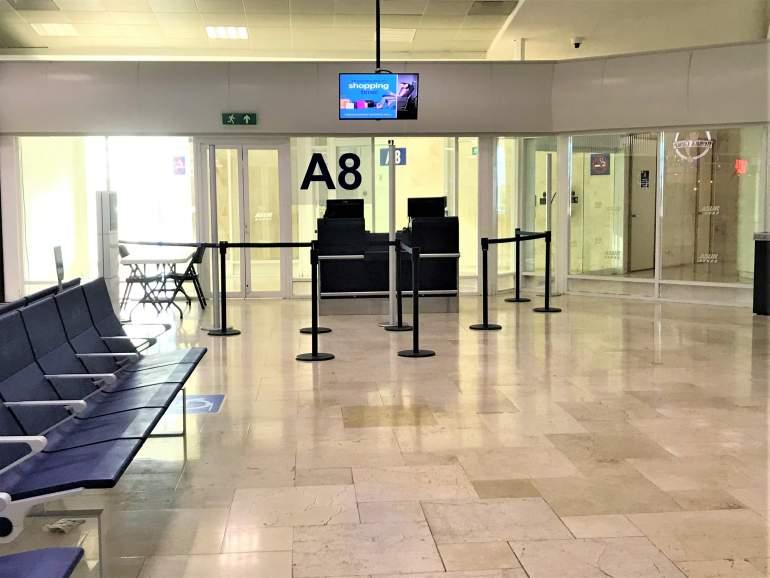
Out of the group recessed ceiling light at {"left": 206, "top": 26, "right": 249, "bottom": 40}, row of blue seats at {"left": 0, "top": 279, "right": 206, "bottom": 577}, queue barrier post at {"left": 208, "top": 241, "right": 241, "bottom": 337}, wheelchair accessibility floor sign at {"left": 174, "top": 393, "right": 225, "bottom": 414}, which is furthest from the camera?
recessed ceiling light at {"left": 206, "top": 26, "right": 249, "bottom": 40}

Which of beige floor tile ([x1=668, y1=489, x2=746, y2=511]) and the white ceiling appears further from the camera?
the white ceiling

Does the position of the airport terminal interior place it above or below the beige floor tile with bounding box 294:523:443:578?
above

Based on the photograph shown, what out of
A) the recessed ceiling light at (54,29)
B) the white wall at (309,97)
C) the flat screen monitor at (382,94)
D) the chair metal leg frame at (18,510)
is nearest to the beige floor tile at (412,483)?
the chair metal leg frame at (18,510)

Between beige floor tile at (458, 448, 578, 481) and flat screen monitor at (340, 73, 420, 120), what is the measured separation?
7.28 meters

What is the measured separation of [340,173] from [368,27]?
2.19 meters

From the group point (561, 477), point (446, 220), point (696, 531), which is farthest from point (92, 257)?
point (696, 531)

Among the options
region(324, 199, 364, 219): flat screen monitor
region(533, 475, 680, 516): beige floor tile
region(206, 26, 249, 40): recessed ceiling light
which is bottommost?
region(533, 475, 680, 516): beige floor tile

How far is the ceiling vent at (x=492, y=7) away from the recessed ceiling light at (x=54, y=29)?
5848 mm

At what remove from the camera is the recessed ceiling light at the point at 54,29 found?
38.9 feet

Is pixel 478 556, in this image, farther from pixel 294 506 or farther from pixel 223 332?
pixel 223 332

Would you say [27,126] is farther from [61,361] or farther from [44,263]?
[61,361]

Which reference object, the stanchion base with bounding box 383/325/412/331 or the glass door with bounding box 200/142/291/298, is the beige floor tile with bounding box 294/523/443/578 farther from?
the glass door with bounding box 200/142/291/298

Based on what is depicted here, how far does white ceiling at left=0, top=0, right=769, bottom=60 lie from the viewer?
441 inches

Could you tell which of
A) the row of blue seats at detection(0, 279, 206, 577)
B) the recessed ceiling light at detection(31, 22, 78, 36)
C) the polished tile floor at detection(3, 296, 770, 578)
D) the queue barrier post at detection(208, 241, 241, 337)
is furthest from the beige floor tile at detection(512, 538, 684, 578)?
the recessed ceiling light at detection(31, 22, 78, 36)
